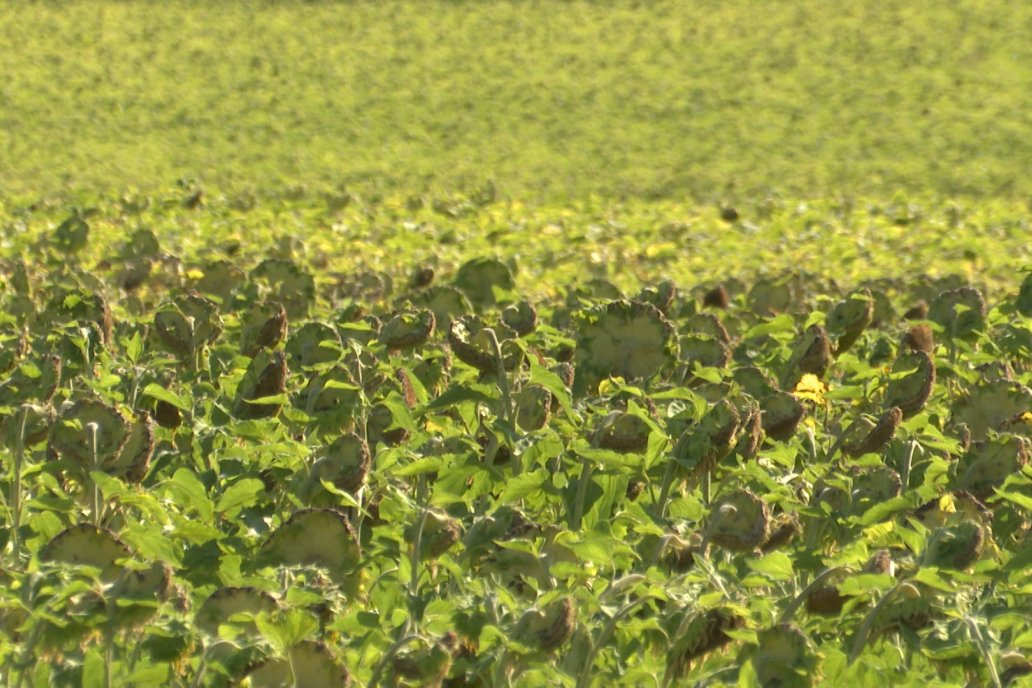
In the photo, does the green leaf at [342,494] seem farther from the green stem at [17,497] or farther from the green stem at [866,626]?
the green stem at [866,626]

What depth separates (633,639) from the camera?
2.51 meters

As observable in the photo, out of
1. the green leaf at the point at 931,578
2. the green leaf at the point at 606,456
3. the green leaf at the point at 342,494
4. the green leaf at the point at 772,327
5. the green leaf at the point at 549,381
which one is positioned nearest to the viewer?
the green leaf at the point at 931,578

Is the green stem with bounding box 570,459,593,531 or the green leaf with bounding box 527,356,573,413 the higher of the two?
the green leaf with bounding box 527,356,573,413

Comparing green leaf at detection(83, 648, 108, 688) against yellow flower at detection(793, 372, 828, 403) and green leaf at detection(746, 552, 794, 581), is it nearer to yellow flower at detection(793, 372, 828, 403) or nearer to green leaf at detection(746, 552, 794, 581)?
green leaf at detection(746, 552, 794, 581)

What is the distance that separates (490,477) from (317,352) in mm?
993

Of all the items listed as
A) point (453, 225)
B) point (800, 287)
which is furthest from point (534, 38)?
point (800, 287)

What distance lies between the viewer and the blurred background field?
60.2 feet

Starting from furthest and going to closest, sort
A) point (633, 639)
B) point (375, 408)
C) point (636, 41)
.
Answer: point (636, 41) < point (375, 408) < point (633, 639)

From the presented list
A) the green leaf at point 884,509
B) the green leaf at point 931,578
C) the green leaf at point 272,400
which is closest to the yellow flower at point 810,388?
the green leaf at point 884,509

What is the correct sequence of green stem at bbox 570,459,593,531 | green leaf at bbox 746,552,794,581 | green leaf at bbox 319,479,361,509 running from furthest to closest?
green stem at bbox 570,459,593,531
green leaf at bbox 319,479,361,509
green leaf at bbox 746,552,794,581

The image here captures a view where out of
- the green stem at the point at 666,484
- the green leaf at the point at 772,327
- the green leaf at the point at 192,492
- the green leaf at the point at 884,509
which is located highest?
the green leaf at the point at 192,492

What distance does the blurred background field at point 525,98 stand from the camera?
18.4 meters

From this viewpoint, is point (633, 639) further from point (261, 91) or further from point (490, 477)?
point (261, 91)

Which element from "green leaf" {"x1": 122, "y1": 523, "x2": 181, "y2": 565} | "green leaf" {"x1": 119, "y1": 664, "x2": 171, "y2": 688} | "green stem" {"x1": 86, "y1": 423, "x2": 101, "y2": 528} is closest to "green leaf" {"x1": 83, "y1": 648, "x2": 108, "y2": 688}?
"green leaf" {"x1": 119, "y1": 664, "x2": 171, "y2": 688}
